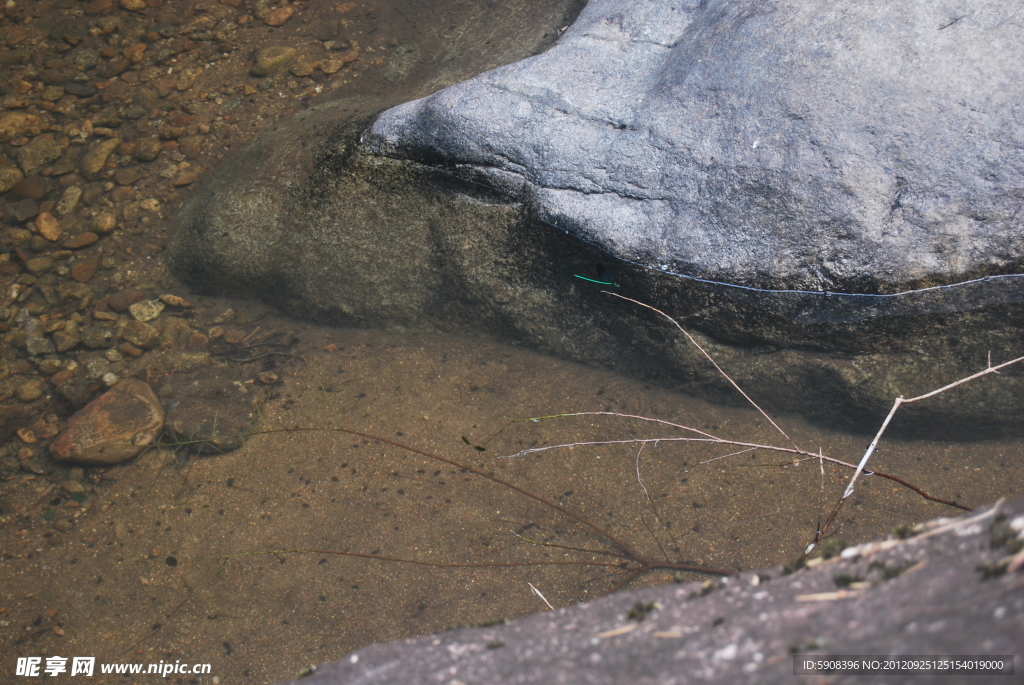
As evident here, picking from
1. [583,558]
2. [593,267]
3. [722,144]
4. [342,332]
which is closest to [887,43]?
[722,144]

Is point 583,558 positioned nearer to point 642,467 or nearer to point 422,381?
point 642,467

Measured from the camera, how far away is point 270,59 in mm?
4223

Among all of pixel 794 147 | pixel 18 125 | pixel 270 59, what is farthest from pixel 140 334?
pixel 794 147

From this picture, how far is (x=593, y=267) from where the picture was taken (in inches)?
105

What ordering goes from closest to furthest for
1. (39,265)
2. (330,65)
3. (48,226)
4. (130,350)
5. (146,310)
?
(130,350) → (146,310) → (39,265) → (48,226) → (330,65)

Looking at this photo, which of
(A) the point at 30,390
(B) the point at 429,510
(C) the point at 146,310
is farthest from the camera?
(C) the point at 146,310

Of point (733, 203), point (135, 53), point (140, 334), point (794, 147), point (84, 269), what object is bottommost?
point (140, 334)

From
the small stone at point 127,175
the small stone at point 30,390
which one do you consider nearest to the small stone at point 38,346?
the small stone at point 30,390

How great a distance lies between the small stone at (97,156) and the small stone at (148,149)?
0.15 m

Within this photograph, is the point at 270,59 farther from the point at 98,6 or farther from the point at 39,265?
the point at 39,265

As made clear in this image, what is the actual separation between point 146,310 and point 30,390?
0.64 meters

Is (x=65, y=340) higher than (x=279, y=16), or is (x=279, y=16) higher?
(x=279, y=16)

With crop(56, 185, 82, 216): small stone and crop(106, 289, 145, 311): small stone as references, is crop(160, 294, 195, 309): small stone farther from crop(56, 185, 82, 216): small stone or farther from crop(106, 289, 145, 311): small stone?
crop(56, 185, 82, 216): small stone

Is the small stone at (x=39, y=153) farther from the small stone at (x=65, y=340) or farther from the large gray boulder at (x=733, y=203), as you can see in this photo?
the large gray boulder at (x=733, y=203)
